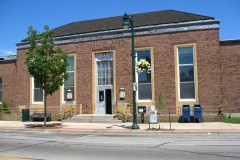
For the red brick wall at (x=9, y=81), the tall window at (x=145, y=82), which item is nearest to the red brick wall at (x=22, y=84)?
the red brick wall at (x=9, y=81)

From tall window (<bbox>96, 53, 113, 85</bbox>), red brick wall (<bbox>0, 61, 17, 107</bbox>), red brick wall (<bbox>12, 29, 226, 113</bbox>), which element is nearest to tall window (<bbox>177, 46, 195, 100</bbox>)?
red brick wall (<bbox>12, 29, 226, 113</bbox>)

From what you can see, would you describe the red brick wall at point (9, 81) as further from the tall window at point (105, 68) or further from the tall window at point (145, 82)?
the tall window at point (145, 82)

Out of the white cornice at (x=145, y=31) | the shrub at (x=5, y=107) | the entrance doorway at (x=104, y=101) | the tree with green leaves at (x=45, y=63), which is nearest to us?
the tree with green leaves at (x=45, y=63)

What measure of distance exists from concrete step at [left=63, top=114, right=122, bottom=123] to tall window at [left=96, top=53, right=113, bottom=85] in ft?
11.2

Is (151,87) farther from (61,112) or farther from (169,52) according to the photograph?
(61,112)

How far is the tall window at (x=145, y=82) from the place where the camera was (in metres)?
25.7

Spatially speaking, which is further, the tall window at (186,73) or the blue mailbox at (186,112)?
the tall window at (186,73)

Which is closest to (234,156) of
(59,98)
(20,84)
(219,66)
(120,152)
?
(120,152)

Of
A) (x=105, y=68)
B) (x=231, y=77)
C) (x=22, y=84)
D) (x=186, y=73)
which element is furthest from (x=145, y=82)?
(x=22, y=84)

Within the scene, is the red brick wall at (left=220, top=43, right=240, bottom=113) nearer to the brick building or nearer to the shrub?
the brick building

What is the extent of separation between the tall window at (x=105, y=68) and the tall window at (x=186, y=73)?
19.8 feet

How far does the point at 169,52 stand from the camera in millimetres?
24891

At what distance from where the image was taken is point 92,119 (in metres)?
25.0

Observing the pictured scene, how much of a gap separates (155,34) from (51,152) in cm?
1653
